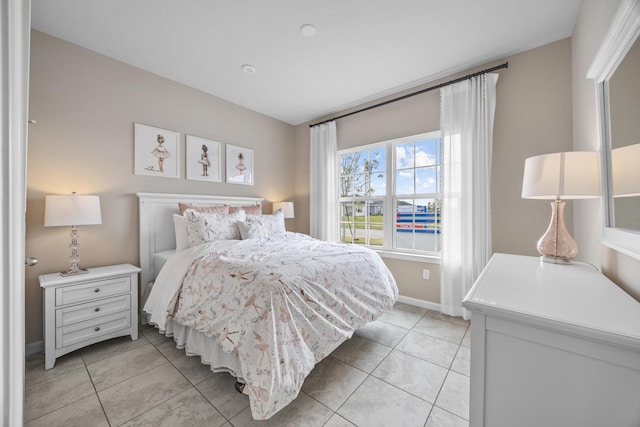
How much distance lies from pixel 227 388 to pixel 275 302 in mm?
795

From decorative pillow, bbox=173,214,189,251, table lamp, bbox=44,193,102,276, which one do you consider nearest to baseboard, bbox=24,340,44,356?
table lamp, bbox=44,193,102,276

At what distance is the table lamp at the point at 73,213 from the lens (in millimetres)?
1904

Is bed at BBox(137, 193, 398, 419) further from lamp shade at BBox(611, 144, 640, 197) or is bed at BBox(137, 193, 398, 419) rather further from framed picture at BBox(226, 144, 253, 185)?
lamp shade at BBox(611, 144, 640, 197)

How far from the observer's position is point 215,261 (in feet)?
6.02

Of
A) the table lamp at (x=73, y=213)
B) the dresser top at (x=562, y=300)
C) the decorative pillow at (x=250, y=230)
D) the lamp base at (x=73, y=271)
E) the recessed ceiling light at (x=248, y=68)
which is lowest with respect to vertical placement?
the lamp base at (x=73, y=271)

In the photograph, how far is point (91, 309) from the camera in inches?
78.7

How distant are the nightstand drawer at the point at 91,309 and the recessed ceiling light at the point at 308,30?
2722 mm

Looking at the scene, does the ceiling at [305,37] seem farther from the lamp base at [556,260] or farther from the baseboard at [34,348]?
the baseboard at [34,348]

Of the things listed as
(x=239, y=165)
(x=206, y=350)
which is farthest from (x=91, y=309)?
(x=239, y=165)

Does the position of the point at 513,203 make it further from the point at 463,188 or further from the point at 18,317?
the point at 18,317

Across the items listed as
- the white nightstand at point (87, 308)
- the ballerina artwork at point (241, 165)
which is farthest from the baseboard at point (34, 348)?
the ballerina artwork at point (241, 165)

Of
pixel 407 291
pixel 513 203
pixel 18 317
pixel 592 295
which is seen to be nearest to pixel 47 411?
pixel 18 317

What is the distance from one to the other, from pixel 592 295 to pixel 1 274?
168 cm

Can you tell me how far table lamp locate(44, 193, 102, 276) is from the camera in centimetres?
190
